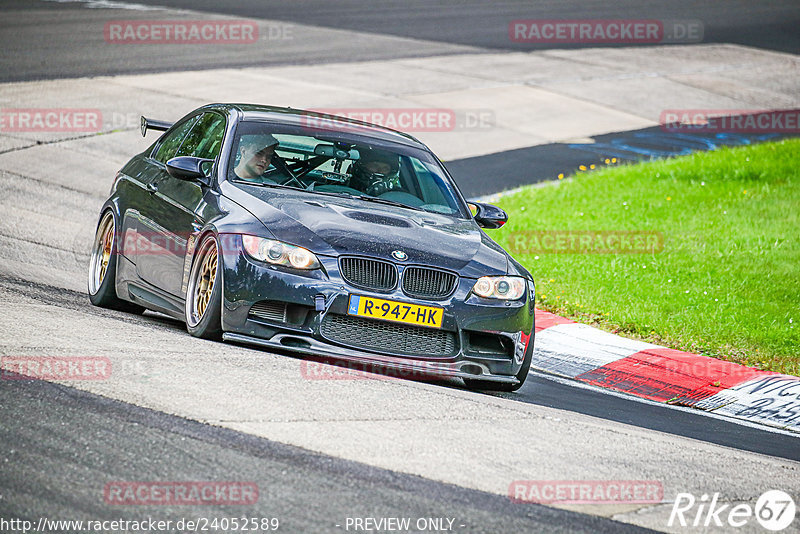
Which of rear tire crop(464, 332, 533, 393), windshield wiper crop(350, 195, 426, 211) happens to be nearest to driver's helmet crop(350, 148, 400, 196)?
windshield wiper crop(350, 195, 426, 211)

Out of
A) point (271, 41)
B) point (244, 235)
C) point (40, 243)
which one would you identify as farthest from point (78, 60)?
point (244, 235)

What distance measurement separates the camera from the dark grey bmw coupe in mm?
7051

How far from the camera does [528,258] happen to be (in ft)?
41.0

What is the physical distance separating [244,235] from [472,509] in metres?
2.92

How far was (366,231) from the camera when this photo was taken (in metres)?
7.36

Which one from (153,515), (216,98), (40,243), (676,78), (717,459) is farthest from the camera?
(676,78)

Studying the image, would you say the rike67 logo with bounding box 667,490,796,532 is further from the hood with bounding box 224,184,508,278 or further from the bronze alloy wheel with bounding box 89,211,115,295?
the bronze alloy wheel with bounding box 89,211,115,295

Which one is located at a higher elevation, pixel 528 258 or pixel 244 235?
pixel 244 235

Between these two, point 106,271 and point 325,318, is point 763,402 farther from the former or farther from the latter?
point 106,271

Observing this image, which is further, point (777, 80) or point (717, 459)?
→ point (777, 80)

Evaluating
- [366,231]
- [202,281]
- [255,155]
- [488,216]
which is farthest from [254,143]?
[488,216]

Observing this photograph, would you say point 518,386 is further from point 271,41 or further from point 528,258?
point 271,41

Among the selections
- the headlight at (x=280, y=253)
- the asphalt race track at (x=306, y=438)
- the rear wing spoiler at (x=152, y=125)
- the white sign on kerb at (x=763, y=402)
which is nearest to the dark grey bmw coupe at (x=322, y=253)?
the headlight at (x=280, y=253)

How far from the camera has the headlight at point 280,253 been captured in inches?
278
